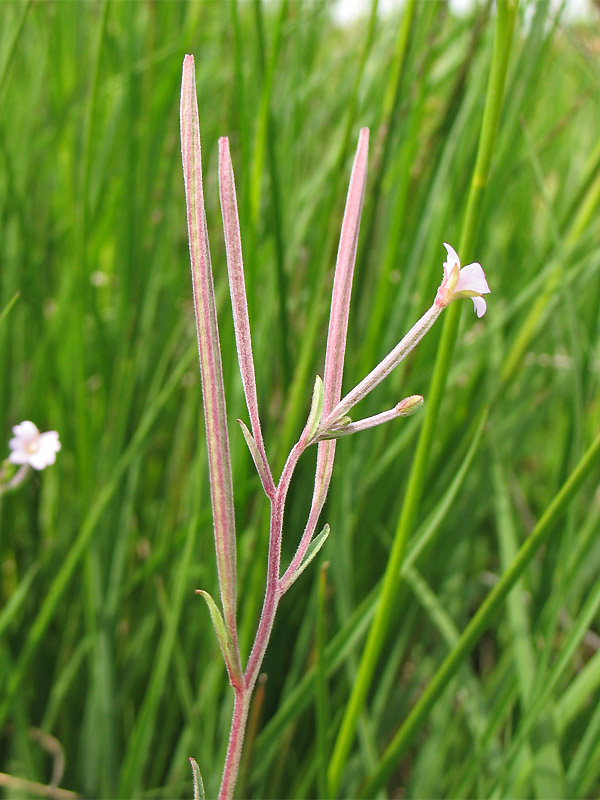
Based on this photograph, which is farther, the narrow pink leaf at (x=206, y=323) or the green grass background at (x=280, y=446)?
the green grass background at (x=280, y=446)

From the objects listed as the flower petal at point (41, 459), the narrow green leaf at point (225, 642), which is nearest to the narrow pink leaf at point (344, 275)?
the narrow green leaf at point (225, 642)

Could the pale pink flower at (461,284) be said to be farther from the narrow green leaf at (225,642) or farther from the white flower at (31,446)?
the white flower at (31,446)

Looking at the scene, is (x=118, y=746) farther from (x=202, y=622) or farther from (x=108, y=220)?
(x=108, y=220)

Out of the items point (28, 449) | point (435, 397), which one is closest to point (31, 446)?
point (28, 449)

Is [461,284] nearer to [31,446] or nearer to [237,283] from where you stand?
[237,283]

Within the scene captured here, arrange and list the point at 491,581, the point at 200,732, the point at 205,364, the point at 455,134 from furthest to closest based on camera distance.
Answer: the point at 491,581, the point at 455,134, the point at 200,732, the point at 205,364

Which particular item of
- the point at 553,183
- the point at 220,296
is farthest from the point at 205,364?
the point at 553,183

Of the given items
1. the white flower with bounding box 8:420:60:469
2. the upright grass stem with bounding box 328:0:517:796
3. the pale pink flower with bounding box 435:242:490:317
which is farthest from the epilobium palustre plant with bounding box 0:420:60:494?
the pale pink flower with bounding box 435:242:490:317
